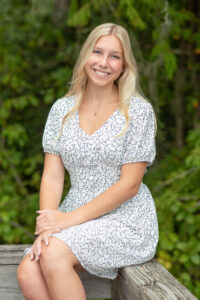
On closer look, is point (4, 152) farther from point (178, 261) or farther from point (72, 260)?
point (72, 260)

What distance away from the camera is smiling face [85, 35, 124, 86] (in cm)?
210

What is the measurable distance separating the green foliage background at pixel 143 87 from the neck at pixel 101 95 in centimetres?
89

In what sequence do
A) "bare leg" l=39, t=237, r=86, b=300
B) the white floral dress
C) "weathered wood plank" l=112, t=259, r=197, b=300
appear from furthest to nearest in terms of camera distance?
the white floral dress → "bare leg" l=39, t=237, r=86, b=300 → "weathered wood plank" l=112, t=259, r=197, b=300

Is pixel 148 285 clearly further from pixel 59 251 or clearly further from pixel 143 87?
pixel 143 87

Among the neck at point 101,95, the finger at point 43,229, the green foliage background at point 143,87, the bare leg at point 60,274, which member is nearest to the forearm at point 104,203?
the finger at point 43,229

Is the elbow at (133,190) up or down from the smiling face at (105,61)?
down

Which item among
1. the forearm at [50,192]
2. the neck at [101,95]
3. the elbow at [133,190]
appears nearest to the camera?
the elbow at [133,190]

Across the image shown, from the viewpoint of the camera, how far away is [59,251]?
1687 mm

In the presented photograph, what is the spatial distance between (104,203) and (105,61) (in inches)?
25.2

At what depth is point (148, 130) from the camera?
2.02 m

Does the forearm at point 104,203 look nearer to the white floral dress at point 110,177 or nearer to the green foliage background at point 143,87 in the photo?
the white floral dress at point 110,177

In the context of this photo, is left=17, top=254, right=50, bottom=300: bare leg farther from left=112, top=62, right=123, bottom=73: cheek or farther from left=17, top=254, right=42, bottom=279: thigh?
left=112, top=62, right=123, bottom=73: cheek

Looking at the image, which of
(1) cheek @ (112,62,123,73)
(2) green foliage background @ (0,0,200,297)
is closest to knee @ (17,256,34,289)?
(1) cheek @ (112,62,123,73)

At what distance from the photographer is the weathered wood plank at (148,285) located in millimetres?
1470
